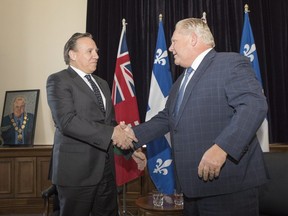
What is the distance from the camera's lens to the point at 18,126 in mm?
4848

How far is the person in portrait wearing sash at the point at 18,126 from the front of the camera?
482cm

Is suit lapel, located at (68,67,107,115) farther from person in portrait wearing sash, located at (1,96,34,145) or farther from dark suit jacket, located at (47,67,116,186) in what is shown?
person in portrait wearing sash, located at (1,96,34,145)

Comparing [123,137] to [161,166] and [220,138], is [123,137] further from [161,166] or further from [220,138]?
[161,166]

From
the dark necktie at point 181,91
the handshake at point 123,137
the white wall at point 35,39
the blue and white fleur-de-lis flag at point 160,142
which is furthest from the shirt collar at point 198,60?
the white wall at point 35,39

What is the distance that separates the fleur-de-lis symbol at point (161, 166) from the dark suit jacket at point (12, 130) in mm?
1957

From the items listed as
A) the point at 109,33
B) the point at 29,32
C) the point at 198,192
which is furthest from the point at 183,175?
the point at 29,32

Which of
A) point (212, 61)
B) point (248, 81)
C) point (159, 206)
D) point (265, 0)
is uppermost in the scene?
point (265, 0)

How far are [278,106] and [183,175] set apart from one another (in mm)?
3115

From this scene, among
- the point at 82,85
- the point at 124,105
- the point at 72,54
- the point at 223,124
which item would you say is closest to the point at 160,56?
the point at 124,105

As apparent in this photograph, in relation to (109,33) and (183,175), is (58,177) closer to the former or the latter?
(183,175)

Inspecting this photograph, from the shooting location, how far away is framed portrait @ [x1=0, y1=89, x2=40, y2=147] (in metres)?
4.83

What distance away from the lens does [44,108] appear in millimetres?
5012

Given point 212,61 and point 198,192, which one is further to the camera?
point 212,61

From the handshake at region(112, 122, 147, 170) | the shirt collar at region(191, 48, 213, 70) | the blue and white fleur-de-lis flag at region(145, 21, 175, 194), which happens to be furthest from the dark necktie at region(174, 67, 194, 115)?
the blue and white fleur-de-lis flag at region(145, 21, 175, 194)
